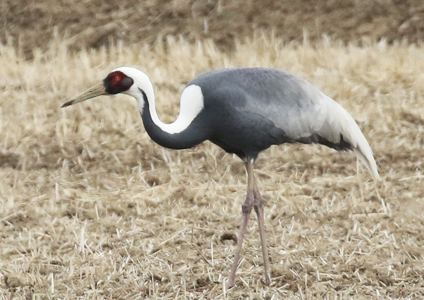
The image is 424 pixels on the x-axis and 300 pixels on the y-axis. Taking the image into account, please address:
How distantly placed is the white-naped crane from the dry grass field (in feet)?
1.31

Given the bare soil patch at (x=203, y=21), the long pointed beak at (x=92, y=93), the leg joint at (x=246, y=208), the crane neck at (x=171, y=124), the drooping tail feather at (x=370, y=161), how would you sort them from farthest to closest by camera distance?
the bare soil patch at (x=203, y=21)
the drooping tail feather at (x=370, y=161)
the leg joint at (x=246, y=208)
the long pointed beak at (x=92, y=93)
the crane neck at (x=171, y=124)

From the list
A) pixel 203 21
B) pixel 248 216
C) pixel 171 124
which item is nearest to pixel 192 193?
pixel 248 216

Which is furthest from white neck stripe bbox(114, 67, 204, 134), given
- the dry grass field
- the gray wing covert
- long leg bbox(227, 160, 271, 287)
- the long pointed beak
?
the dry grass field

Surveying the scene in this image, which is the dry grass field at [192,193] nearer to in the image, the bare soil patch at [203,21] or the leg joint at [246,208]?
the leg joint at [246,208]

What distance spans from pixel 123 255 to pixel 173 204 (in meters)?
0.82

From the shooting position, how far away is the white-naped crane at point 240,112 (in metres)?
4.44

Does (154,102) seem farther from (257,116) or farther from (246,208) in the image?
(246,208)

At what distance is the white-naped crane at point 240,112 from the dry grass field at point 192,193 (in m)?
0.40

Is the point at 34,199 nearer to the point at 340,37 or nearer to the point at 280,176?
the point at 280,176

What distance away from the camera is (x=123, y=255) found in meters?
4.79

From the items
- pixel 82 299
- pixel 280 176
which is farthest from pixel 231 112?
pixel 280 176

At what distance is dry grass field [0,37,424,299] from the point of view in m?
4.48

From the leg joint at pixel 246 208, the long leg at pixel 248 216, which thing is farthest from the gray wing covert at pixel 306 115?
the leg joint at pixel 246 208

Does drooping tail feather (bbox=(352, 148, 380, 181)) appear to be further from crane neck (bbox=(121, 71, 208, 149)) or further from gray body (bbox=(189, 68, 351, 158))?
crane neck (bbox=(121, 71, 208, 149))
